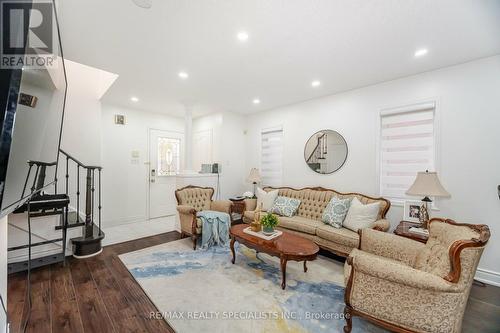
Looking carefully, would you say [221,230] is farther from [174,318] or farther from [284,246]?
[174,318]

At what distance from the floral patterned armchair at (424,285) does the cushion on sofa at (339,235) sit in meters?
0.86

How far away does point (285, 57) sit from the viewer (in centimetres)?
256

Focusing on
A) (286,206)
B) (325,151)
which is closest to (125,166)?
(286,206)

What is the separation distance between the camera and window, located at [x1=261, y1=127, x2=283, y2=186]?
4.70 metres

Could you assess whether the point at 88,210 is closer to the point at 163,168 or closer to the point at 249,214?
the point at 163,168

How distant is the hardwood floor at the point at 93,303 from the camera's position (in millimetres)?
1725

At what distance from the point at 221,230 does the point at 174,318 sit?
5.51 feet

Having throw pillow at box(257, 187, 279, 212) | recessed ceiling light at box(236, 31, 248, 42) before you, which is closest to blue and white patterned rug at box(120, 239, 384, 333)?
throw pillow at box(257, 187, 279, 212)

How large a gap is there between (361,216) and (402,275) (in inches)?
60.8

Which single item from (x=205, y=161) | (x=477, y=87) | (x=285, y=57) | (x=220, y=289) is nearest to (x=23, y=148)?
(x=220, y=289)

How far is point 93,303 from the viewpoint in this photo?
1987 millimetres

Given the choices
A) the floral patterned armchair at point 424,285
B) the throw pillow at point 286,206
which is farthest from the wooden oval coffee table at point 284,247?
the throw pillow at point 286,206

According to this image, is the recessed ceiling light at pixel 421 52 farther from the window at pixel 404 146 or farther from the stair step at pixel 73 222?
the stair step at pixel 73 222

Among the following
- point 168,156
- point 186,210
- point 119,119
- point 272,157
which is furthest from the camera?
point 168,156
